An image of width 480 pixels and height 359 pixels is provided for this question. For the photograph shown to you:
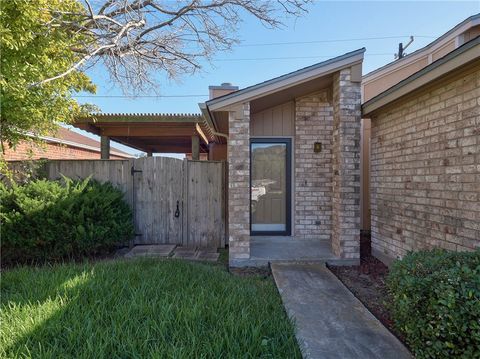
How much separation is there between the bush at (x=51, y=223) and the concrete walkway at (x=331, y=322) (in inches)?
124

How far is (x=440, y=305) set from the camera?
189 centimetres

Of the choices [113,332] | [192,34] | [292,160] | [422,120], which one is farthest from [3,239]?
[422,120]

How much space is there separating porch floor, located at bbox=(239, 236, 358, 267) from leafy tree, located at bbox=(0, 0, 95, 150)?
3.92 meters

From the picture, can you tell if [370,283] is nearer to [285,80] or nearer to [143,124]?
[285,80]

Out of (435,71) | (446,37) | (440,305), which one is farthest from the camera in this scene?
(446,37)

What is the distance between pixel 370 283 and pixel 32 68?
5566 mm

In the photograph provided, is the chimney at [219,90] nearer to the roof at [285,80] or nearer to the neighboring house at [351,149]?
the neighboring house at [351,149]

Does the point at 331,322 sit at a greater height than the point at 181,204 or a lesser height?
lesser

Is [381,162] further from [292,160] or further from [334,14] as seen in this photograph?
[334,14]

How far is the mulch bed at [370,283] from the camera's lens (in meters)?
3.21

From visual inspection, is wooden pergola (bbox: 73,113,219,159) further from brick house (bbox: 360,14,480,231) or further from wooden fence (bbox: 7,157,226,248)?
brick house (bbox: 360,14,480,231)

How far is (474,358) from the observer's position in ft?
5.71

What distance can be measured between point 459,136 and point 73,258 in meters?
5.85

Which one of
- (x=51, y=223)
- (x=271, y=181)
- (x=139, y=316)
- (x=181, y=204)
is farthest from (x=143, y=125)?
(x=139, y=316)
